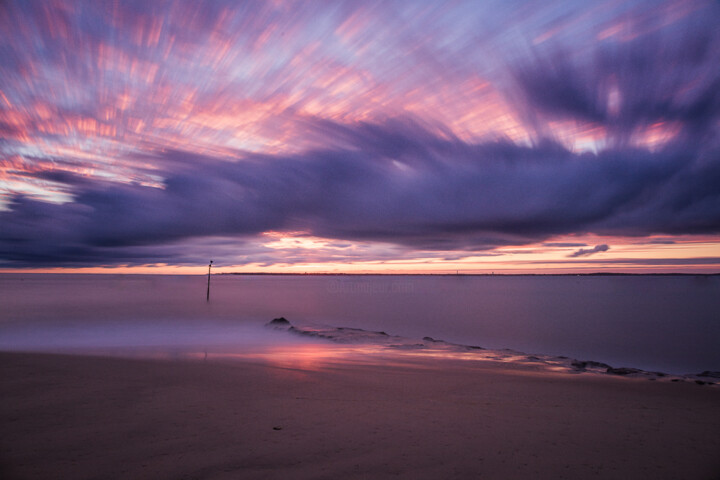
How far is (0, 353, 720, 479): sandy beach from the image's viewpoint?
4.99m

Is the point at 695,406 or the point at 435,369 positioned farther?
the point at 435,369

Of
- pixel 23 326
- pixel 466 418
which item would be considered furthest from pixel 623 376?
pixel 23 326

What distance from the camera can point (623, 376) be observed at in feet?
45.8

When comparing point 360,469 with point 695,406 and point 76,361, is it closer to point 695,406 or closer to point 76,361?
point 695,406

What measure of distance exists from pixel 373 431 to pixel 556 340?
2928 cm

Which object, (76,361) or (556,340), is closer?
(76,361)

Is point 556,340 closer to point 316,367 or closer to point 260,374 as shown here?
point 316,367

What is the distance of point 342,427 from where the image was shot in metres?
6.41

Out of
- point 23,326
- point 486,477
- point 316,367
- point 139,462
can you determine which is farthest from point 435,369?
point 23,326

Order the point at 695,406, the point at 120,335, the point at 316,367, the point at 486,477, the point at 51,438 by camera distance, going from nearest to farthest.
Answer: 1. the point at 486,477
2. the point at 51,438
3. the point at 695,406
4. the point at 316,367
5. the point at 120,335

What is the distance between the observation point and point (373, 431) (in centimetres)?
625

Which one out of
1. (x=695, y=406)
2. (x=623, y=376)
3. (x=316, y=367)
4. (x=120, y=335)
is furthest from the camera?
(x=120, y=335)

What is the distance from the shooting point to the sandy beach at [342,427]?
4992 mm

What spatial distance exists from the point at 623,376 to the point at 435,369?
7105mm
